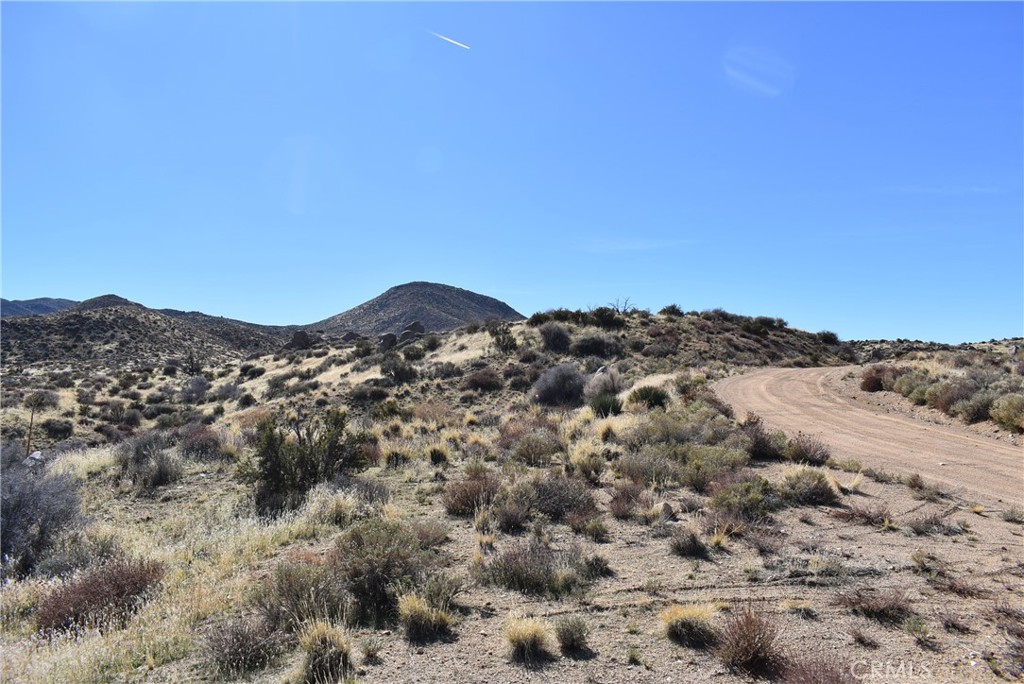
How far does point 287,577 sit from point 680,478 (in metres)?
7.35

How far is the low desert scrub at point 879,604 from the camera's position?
208 inches

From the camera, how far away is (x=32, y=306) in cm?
12162

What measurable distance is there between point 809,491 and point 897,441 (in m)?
6.21

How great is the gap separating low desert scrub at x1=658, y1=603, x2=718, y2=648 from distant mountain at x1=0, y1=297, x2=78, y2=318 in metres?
147

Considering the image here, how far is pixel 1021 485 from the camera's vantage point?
977 centimetres

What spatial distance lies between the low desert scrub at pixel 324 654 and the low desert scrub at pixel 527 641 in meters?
1.47

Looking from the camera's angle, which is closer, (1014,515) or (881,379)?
(1014,515)

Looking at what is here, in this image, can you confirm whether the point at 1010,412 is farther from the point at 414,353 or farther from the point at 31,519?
the point at 414,353

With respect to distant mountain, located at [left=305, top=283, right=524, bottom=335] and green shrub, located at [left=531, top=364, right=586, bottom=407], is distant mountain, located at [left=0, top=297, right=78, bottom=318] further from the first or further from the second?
green shrub, located at [left=531, top=364, right=586, bottom=407]

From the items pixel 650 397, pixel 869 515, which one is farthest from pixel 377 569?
pixel 650 397

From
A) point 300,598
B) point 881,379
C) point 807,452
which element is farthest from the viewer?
point 881,379

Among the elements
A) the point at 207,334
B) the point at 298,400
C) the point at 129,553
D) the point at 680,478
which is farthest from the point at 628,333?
the point at 207,334

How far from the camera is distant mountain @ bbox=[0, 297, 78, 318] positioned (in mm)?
115938

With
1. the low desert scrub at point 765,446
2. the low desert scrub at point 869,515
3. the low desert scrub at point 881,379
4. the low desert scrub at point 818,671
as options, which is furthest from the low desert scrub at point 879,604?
the low desert scrub at point 881,379
